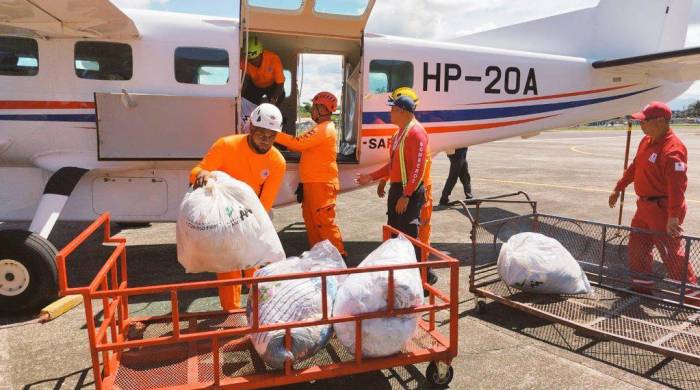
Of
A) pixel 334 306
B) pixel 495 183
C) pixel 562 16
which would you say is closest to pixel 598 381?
pixel 334 306

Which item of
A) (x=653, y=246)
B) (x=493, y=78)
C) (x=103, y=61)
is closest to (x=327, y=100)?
(x=103, y=61)

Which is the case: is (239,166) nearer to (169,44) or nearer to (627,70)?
(169,44)

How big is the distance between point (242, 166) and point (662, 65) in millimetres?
6520

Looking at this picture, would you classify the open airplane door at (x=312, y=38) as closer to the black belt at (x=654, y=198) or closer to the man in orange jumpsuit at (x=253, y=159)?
the man in orange jumpsuit at (x=253, y=159)

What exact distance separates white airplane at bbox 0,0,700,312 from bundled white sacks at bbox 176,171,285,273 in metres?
1.95

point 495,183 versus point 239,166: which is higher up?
point 239,166

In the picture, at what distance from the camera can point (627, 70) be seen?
7461 millimetres

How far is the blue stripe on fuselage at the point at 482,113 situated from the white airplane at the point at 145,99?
0.06ft

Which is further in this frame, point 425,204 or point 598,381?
point 425,204

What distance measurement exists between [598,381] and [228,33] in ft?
16.0

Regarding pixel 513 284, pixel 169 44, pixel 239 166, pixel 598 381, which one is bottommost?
pixel 598 381

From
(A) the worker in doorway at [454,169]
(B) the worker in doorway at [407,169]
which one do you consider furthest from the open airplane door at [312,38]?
(A) the worker in doorway at [454,169]

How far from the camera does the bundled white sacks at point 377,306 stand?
3.01 metres

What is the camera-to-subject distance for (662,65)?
719cm
